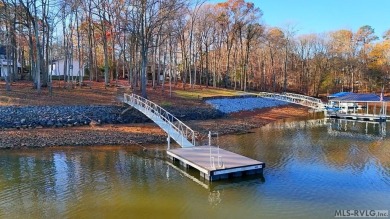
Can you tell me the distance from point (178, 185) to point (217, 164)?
6.82 ft

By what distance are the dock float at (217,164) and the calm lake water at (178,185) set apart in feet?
1.39

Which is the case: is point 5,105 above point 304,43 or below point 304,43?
below

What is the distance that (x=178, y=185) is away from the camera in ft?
44.7

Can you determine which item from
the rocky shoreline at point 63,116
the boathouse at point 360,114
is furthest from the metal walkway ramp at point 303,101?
the rocky shoreline at point 63,116

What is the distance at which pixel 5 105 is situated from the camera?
2489cm

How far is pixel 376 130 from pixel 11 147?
26.9 metres

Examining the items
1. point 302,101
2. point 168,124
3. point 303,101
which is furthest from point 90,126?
point 302,101

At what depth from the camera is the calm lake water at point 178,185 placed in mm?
11039

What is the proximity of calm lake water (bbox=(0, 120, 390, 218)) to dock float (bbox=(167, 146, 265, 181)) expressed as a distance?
0.42 metres

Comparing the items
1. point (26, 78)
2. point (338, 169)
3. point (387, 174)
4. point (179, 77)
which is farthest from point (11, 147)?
point (179, 77)

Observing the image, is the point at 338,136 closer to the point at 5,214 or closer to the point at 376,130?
the point at 376,130

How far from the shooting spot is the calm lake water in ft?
36.2

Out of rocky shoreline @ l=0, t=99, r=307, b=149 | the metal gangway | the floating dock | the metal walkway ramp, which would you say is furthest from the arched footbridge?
the metal walkway ramp

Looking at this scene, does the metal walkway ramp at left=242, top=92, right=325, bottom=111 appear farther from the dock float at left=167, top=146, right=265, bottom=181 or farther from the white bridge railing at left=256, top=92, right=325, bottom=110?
the dock float at left=167, top=146, right=265, bottom=181
